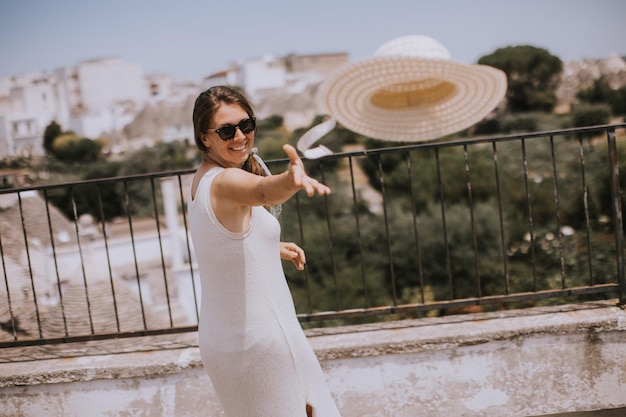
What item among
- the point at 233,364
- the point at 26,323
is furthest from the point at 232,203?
the point at 26,323

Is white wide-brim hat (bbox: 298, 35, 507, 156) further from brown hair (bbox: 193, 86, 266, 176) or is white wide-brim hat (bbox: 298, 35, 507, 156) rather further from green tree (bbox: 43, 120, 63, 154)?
green tree (bbox: 43, 120, 63, 154)

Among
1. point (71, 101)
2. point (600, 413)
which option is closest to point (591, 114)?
point (600, 413)

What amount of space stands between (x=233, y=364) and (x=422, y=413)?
170 centimetres

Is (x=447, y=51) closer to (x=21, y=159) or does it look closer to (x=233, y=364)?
(x=233, y=364)

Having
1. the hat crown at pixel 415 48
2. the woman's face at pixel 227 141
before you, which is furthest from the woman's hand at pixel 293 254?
the hat crown at pixel 415 48

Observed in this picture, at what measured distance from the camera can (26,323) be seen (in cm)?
684

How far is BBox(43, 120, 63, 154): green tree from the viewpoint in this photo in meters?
70.2

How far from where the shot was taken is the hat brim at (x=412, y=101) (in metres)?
3.20

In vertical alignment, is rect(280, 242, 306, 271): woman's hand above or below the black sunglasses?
below

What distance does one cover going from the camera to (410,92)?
372 centimetres

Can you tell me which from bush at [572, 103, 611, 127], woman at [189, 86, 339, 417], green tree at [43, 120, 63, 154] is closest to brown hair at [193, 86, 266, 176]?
woman at [189, 86, 339, 417]

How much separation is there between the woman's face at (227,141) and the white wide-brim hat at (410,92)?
1395 millimetres

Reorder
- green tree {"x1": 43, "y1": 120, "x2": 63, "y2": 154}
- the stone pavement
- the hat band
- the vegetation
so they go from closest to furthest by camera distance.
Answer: the stone pavement, the hat band, the vegetation, green tree {"x1": 43, "y1": 120, "x2": 63, "y2": 154}

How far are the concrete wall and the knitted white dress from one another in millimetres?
1354
